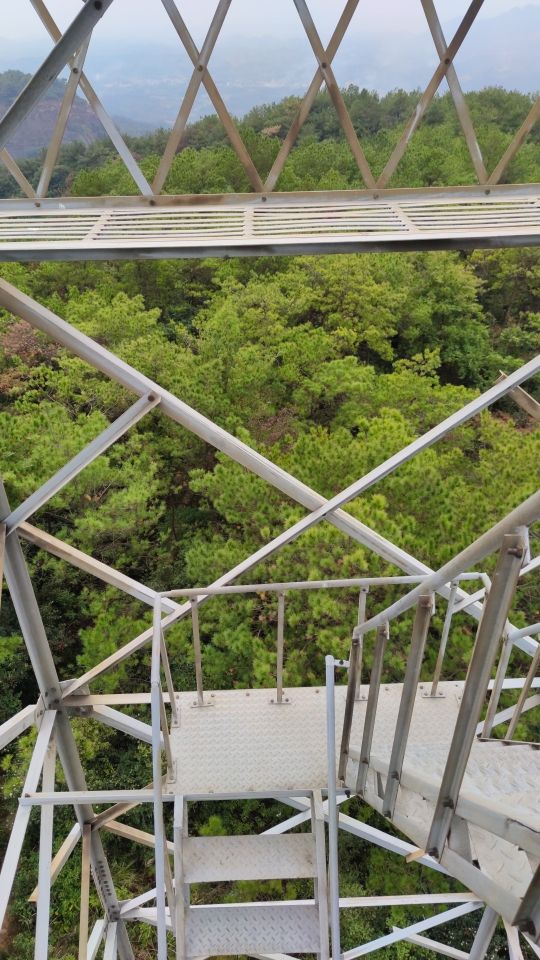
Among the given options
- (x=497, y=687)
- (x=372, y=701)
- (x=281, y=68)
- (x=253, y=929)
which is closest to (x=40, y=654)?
(x=253, y=929)

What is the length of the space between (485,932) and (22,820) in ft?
10.9

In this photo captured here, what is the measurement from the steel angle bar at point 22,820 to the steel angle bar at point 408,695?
2.23 m

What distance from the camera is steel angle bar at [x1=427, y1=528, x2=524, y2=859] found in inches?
60.4

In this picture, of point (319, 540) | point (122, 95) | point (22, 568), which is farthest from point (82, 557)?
point (122, 95)

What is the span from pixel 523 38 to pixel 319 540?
1113 centimetres

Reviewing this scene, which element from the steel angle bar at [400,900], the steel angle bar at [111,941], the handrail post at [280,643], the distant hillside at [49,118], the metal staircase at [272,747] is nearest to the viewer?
the metal staircase at [272,747]

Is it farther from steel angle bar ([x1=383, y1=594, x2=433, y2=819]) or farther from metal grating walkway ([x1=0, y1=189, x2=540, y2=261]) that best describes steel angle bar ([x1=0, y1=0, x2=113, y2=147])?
steel angle bar ([x1=383, y1=594, x2=433, y2=819])

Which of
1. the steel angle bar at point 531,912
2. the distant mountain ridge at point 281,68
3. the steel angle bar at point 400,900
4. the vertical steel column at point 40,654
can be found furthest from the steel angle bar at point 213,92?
the distant mountain ridge at point 281,68

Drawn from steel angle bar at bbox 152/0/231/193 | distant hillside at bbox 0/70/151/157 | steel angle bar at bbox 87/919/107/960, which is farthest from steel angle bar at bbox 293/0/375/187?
distant hillside at bbox 0/70/151/157

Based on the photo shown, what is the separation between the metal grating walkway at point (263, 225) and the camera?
3051mm

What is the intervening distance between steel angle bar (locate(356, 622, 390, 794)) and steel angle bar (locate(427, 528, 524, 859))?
0.77 metres

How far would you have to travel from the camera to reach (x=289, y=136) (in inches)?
154

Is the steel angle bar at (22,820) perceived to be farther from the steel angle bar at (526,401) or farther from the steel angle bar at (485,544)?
the steel angle bar at (526,401)

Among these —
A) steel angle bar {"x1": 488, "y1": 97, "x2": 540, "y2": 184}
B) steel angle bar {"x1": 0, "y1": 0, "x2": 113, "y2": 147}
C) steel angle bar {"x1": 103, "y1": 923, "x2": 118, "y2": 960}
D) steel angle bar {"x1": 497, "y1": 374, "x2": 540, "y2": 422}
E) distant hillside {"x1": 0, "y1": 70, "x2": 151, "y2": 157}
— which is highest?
distant hillside {"x1": 0, "y1": 70, "x2": 151, "y2": 157}
